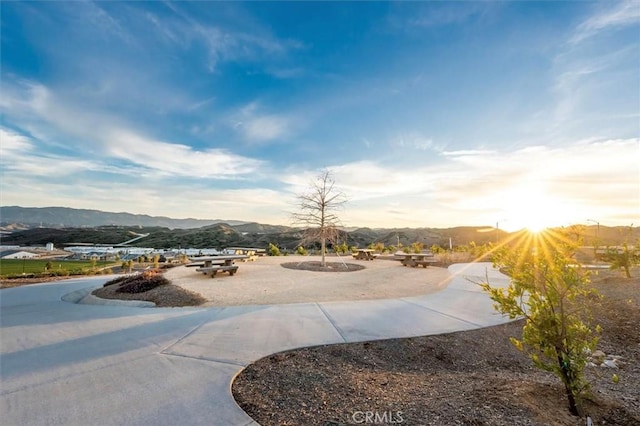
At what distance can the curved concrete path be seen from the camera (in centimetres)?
246

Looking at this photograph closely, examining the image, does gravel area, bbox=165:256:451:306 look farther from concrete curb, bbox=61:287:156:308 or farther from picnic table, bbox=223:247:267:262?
picnic table, bbox=223:247:267:262

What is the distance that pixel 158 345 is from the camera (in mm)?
3873

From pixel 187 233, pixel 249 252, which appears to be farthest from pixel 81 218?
pixel 249 252

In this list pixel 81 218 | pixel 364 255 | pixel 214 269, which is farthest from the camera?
pixel 81 218

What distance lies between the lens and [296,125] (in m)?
13.4

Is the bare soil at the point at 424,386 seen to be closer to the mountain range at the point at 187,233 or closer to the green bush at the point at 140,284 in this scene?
the mountain range at the point at 187,233

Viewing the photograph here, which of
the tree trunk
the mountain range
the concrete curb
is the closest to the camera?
the tree trunk

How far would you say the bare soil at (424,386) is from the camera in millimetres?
2326

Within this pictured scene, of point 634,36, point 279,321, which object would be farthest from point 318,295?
point 634,36
